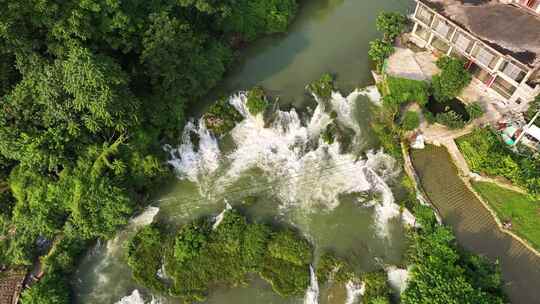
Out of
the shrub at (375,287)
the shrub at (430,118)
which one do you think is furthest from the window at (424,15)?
the shrub at (375,287)

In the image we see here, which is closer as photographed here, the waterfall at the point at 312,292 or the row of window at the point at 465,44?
the waterfall at the point at 312,292

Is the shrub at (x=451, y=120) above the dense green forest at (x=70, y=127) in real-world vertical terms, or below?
Result: below

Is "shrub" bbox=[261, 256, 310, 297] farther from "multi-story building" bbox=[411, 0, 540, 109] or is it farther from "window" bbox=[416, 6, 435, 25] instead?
"window" bbox=[416, 6, 435, 25]

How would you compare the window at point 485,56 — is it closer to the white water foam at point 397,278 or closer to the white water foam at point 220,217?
the white water foam at point 397,278

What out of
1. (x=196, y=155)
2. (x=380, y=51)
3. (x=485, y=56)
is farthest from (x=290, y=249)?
(x=485, y=56)

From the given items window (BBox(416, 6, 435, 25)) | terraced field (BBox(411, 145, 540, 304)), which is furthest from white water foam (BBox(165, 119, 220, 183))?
window (BBox(416, 6, 435, 25))

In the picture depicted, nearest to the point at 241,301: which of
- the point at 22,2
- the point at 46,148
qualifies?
the point at 46,148

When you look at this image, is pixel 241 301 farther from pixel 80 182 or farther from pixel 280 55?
pixel 280 55
